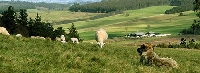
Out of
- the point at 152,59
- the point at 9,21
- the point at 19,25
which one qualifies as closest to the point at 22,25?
the point at 19,25

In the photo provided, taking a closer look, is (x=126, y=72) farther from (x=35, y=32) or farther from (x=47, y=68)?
(x=35, y=32)

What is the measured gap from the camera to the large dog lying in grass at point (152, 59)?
63.2 feet

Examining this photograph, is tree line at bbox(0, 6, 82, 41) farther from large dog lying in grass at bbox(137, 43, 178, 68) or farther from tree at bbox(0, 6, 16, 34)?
large dog lying in grass at bbox(137, 43, 178, 68)

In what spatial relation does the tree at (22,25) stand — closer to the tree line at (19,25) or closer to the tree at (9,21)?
the tree line at (19,25)

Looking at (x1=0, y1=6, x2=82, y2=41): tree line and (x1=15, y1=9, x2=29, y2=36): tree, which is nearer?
(x1=15, y1=9, x2=29, y2=36): tree

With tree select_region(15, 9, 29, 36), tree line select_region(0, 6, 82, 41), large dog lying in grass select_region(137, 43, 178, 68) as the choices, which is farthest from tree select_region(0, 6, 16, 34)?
large dog lying in grass select_region(137, 43, 178, 68)

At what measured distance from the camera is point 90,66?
52.2 ft

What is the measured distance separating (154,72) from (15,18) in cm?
6069

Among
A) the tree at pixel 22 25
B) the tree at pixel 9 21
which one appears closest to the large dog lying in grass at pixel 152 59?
the tree at pixel 22 25

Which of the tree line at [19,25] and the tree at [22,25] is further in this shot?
the tree line at [19,25]

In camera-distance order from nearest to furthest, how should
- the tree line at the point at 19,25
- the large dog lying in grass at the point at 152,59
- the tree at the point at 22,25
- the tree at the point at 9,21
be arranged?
the large dog lying in grass at the point at 152,59 → the tree at the point at 22,25 → the tree line at the point at 19,25 → the tree at the point at 9,21

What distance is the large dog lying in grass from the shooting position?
19.3 meters

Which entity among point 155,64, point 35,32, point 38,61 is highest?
point 38,61

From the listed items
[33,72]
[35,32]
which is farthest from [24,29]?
[33,72]
